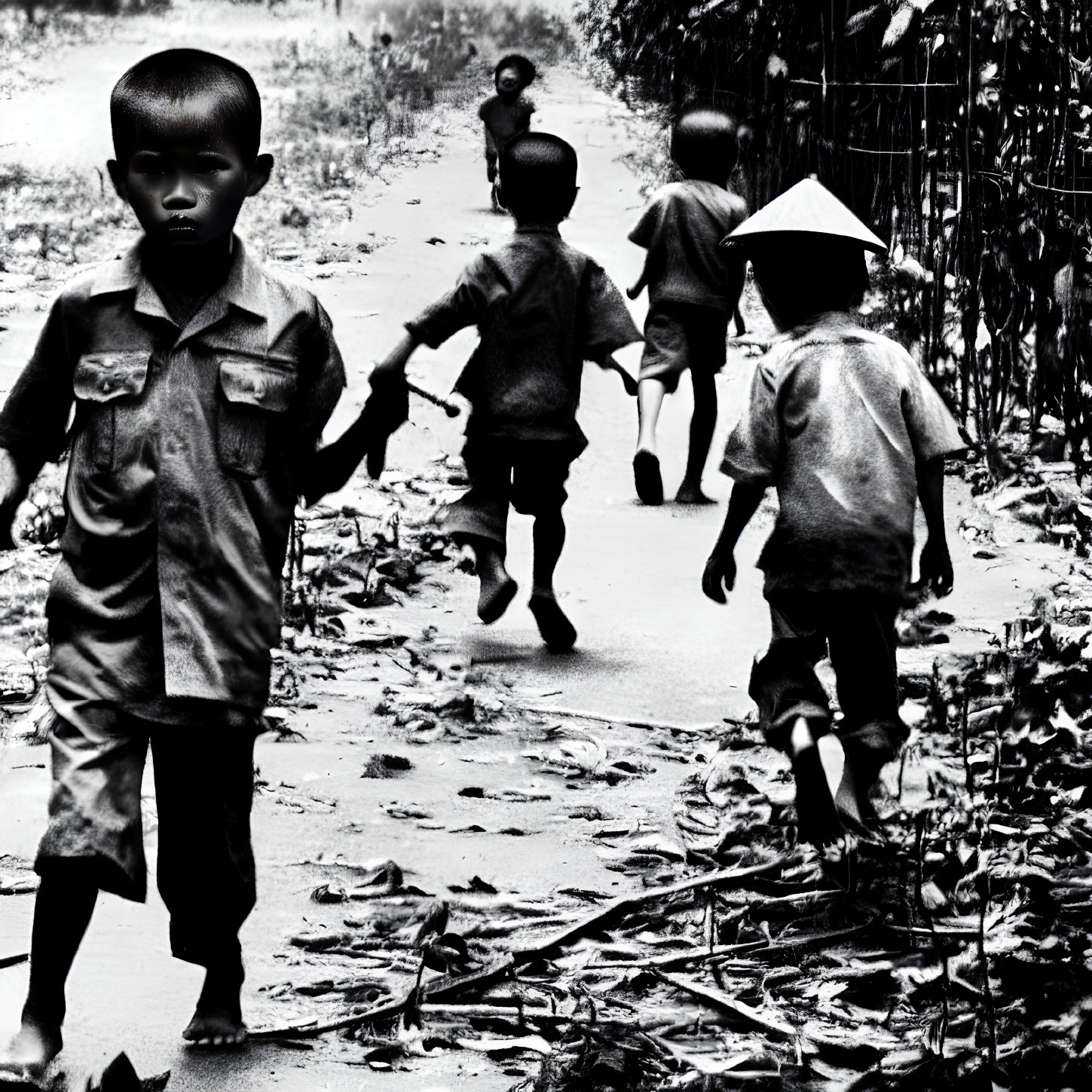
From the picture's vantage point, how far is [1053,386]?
7.92 m

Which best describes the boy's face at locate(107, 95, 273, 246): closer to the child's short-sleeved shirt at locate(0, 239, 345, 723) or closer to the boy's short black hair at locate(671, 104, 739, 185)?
the child's short-sleeved shirt at locate(0, 239, 345, 723)

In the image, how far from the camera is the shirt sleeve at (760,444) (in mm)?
4484

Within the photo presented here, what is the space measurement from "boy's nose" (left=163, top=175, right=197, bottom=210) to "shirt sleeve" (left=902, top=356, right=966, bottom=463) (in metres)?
1.93

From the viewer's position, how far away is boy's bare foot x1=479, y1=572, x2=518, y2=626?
6453mm

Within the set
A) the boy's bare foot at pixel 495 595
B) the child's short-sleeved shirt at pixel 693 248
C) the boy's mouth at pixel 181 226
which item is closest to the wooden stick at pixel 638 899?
the boy's mouth at pixel 181 226

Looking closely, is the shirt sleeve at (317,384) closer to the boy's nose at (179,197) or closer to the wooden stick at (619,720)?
the boy's nose at (179,197)

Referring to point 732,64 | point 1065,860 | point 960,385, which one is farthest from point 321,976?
point 732,64

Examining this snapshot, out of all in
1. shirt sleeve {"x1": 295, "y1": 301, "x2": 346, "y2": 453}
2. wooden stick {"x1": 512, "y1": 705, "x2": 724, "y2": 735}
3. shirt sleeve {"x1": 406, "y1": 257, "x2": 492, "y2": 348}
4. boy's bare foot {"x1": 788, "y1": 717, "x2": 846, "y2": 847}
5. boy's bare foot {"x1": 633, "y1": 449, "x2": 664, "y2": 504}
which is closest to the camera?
shirt sleeve {"x1": 295, "y1": 301, "x2": 346, "y2": 453}

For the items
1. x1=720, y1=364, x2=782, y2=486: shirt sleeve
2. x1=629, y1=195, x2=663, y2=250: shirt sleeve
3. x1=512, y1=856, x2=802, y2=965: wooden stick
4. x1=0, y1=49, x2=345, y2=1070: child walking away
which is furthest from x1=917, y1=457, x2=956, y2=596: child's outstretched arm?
x1=629, y1=195, x2=663, y2=250: shirt sleeve

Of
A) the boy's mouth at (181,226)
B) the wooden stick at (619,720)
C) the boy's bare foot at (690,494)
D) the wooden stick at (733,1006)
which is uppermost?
the boy's mouth at (181,226)

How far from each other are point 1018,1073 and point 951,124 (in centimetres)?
654

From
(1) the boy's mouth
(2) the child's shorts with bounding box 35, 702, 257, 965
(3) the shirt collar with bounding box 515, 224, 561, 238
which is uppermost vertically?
(1) the boy's mouth

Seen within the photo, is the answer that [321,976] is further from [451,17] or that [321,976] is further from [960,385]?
[451,17]

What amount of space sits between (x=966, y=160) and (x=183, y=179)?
573cm
